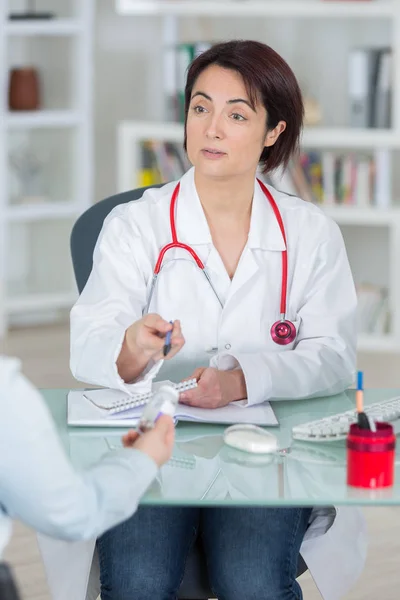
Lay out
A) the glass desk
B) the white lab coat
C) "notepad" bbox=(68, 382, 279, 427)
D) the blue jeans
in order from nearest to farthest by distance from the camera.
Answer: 1. the glass desk
2. "notepad" bbox=(68, 382, 279, 427)
3. the blue jeans
4. the white lab coat

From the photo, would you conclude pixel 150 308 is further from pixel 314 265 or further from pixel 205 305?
pixel 314 265

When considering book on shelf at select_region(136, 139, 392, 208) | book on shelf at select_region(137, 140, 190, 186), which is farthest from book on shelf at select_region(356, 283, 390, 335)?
book on shelf at select_region(137, 140, 190, 186)

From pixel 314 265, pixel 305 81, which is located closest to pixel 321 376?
pixel 314 265

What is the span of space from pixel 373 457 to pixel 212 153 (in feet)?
2.80

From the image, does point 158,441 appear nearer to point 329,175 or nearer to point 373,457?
point 373,457

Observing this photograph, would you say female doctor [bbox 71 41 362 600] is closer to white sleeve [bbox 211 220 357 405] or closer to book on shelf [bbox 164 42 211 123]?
white sleeve [bbox 211 220 357 405]

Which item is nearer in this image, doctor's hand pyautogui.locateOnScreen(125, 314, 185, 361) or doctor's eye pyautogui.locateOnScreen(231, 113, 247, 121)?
doctor's hand pyautogui.locateOnScreen(125, 314, 185, 361)

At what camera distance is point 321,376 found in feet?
6.63

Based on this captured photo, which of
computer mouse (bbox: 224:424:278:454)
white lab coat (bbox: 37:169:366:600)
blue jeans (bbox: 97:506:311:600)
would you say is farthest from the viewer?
white lab coat (bbox: 37:169:366:600)

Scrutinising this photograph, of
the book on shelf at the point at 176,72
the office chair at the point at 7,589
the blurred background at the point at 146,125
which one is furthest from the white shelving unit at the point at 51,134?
the office chair at the point at 7,589

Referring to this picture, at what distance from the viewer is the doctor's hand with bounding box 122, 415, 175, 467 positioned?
1.49 m

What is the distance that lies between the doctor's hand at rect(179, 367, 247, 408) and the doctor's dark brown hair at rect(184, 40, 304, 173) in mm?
566

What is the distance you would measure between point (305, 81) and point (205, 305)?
10.9 feet

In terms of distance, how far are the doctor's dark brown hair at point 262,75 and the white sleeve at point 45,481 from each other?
987mm
